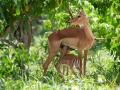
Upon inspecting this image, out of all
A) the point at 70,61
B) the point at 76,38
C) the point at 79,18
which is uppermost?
the point at 79,18

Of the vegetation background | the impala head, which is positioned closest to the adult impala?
the impala head

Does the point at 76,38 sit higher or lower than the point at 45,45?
higher

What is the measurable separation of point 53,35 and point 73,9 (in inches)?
54.9

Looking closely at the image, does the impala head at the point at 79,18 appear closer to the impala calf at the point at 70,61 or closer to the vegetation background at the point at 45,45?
the vegetation background at the point at 45,45

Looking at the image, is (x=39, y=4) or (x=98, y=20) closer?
(x=39, y=4)

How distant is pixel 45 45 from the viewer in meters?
11.2

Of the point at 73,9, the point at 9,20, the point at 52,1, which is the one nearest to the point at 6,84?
the point at 9,20

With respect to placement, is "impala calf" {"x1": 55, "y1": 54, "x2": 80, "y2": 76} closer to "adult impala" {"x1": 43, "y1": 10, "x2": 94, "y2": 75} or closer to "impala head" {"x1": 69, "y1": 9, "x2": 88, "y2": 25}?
"adult impala" {"x1": 43, "y1": 10, "x2": 94, "y2": 75}

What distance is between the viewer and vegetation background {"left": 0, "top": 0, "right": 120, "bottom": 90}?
7.21 m

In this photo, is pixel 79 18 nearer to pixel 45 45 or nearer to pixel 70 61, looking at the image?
pixel 70 61

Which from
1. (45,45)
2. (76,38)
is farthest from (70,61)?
(45,45)

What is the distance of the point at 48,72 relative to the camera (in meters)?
10.1

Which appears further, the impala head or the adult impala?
the adult impala

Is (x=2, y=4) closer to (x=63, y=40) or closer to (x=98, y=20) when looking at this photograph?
(x=63, y=40)
